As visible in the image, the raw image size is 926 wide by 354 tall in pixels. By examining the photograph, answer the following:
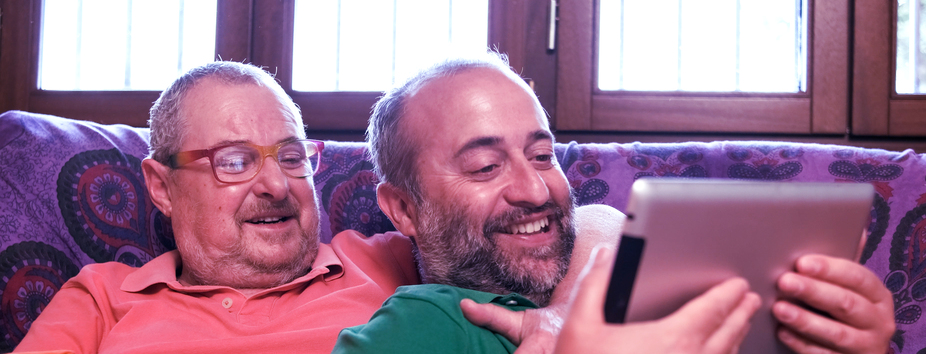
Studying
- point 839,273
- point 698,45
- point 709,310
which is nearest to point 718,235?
point 709,310

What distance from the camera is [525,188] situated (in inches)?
46.2

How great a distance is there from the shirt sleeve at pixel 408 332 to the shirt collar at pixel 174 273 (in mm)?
490

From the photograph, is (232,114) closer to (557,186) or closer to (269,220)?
(269,220)

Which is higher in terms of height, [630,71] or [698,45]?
[698,45]

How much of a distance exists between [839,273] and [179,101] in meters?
1.39

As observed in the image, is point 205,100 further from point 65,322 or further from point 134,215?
point 65,322

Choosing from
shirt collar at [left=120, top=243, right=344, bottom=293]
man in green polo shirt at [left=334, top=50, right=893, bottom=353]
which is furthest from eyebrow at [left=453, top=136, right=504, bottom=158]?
shirt collar at [left=120, top=243, right=344, bottom=293]

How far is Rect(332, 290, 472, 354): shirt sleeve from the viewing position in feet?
2.80

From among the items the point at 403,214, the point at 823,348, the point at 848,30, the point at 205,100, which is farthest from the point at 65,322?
the point at 848,30

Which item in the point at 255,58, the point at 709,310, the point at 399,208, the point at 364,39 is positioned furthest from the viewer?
the point at 364,39

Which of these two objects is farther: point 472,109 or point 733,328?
point 472,109

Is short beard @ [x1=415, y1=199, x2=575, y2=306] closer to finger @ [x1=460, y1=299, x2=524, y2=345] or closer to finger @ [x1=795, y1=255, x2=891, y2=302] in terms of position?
finger @ [x1=460, y1=299, x2=524, y2=345]

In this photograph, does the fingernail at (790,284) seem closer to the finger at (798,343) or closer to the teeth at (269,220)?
the finger at (798,343)

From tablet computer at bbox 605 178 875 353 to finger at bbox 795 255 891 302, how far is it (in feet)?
0.05
